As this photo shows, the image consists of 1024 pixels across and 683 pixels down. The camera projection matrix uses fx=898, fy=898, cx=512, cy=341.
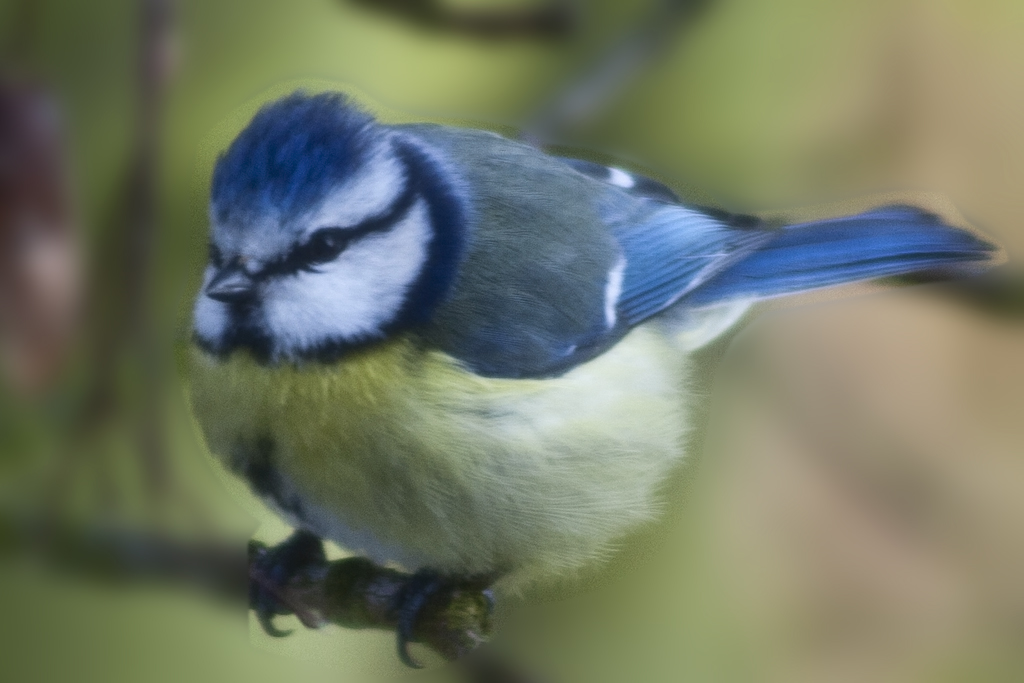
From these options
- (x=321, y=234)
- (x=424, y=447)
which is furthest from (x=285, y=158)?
(x=424, y=447)

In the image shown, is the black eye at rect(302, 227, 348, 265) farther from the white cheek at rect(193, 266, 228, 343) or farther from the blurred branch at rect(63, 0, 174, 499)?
the blurred branch at rect(63, 0, 174, 499)

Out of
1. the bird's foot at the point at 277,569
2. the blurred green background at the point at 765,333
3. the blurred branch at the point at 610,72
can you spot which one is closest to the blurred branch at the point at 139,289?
the blurred green background at the point at 765,333

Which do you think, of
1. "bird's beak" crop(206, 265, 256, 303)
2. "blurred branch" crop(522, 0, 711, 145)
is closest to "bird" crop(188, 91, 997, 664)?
"bird's beak" crop(206, 265, 256, 303)

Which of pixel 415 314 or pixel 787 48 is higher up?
pixel 787 48

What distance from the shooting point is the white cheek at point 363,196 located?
39 centimetres

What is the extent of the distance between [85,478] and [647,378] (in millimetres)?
343

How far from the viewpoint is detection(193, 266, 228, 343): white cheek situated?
422 mm

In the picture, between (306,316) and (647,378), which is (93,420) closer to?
(306,316)

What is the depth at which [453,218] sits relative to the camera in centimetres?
47

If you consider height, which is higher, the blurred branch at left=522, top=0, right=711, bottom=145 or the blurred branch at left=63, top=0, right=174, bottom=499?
the blurred branch at left=522, top=0, right=711, bottom=145

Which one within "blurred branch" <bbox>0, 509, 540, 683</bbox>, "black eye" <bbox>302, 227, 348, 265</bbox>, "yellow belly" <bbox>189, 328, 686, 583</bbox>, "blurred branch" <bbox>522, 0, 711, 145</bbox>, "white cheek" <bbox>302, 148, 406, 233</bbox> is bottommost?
"blurred branch" <bbox>0, 509, 540, 683</bbox>

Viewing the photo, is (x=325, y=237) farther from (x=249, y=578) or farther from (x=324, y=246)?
(x=249, y=578)

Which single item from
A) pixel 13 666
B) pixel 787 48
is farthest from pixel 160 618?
pixel 787 48

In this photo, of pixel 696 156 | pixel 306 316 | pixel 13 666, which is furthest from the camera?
pixel 696 156
